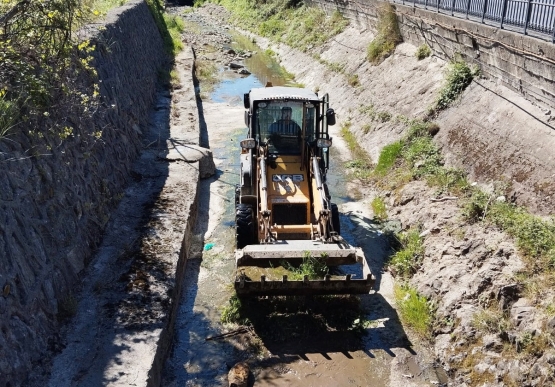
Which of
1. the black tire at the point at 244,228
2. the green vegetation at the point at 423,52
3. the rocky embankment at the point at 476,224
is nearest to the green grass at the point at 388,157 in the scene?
the rocky embankment at the point at 476,224

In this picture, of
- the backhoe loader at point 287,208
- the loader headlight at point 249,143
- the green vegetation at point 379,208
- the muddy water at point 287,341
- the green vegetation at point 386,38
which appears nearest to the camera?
the muddy water at point 287,341

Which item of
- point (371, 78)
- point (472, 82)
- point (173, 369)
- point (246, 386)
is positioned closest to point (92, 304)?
point (173, 369)

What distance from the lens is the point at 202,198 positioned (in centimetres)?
1334

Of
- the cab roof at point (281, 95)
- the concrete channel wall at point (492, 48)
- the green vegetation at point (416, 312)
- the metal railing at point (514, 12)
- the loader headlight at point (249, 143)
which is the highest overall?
the metal railing at point (514, 12)

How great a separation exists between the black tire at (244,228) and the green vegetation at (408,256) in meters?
2.83

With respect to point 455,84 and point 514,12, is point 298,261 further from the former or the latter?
point 514,12

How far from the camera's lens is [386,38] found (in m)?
20.4

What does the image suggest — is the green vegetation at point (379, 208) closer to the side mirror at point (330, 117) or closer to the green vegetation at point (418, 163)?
the green vegetation at point (418, 163)

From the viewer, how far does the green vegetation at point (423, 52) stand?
17125 mm

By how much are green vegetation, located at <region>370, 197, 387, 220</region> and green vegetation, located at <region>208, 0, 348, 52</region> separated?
17006 millimetres

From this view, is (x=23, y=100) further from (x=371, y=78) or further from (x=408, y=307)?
(x=371, y=78)

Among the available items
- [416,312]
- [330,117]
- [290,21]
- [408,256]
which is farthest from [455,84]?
[290,21]

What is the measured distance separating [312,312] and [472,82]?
815 cm

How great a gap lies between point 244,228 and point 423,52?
35.5 feet
